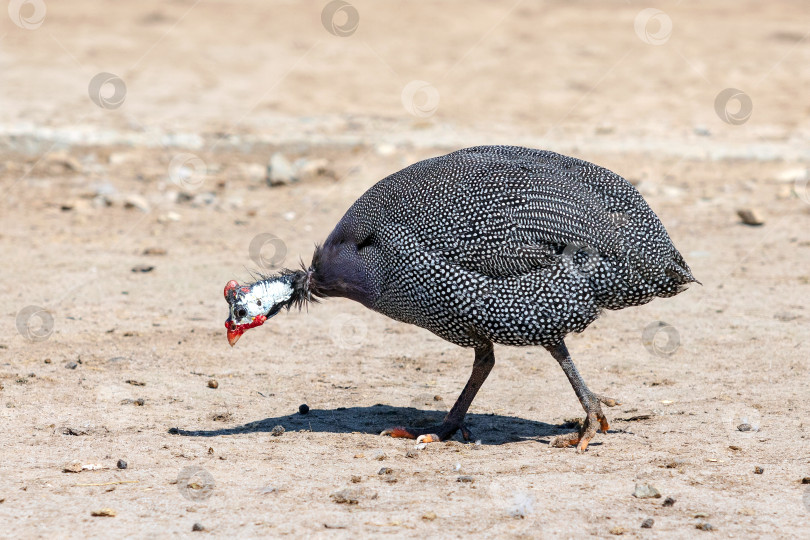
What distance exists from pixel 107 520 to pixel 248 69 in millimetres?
10460

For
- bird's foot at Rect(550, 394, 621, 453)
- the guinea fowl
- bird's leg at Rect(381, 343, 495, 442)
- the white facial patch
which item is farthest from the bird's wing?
the white facial patch

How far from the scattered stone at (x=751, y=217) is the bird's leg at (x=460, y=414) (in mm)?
4798

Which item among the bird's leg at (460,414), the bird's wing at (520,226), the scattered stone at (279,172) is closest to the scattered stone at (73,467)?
the bird's leg at (460,414)

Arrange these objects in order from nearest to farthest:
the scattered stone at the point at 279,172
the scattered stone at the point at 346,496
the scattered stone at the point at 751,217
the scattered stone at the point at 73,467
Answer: the scattered stone at the point at 346,496 → the scattered stone at the point at 73,467 → the scattered stone at the point at 751,217 → the scattered stone at the point at 279,172

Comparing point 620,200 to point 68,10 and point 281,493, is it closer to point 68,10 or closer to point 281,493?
point 281,493

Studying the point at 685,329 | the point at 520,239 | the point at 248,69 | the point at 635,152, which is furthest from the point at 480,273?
the point at 248,69

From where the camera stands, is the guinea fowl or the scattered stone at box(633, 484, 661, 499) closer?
the scattered stone at box(633, 484, 661, 499)

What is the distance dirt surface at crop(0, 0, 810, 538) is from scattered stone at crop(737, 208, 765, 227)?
0.13m

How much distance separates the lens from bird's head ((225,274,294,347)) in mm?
5355

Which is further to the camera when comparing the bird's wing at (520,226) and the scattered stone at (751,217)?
the scattered stone at (751,217)

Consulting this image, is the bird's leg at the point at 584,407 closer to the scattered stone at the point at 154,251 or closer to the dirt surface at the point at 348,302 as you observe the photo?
the dirt surface at the point at 348,302

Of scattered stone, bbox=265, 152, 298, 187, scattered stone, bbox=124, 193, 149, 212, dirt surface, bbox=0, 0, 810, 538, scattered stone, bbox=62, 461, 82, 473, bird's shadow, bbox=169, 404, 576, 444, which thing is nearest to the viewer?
dirt surface, bbox=0, 0, 810, 538

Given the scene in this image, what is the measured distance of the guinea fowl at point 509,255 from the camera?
16.3 feet

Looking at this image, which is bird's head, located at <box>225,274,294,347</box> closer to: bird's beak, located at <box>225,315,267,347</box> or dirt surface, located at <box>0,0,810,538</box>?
bird's beak, located at <box>225,315,267,347</box>
